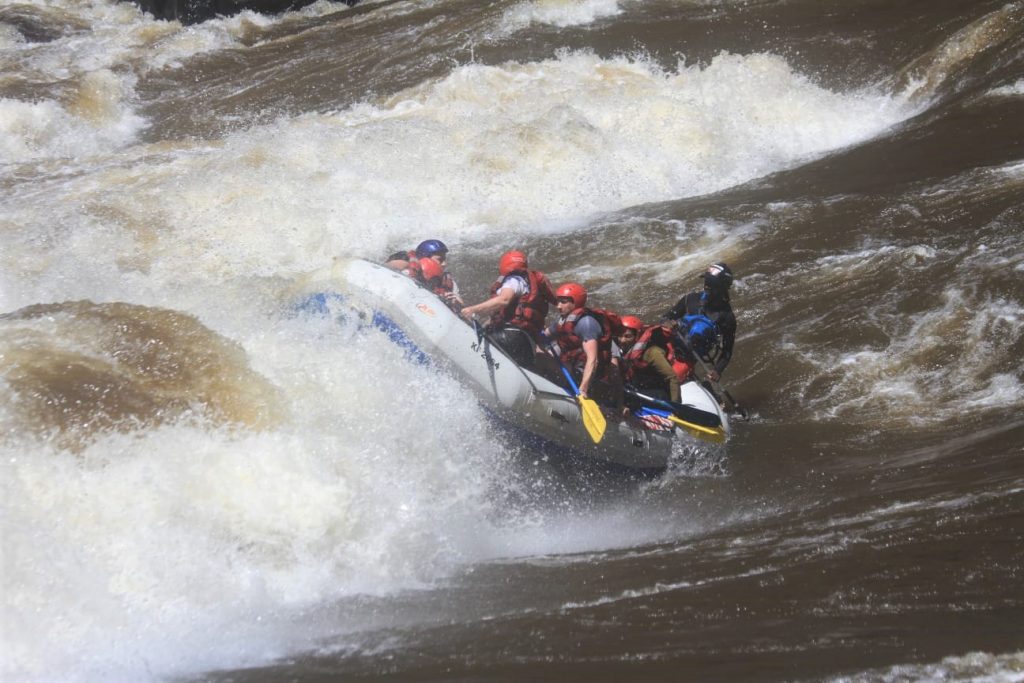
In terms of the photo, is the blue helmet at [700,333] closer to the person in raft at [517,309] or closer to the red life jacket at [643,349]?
the red life jacket at [643,349]

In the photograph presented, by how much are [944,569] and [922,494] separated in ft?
3.01

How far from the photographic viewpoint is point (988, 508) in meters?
4.96

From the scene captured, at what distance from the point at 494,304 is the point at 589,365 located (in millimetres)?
742

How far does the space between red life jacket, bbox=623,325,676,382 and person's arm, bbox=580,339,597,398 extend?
2.57 feet

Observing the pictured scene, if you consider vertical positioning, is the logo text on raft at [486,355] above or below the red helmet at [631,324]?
above

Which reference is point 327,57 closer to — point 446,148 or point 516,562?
point 446,148

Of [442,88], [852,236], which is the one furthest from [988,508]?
[442,88]

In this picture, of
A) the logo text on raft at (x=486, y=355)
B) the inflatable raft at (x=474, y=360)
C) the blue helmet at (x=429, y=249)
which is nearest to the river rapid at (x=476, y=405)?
the inflatable raft at (x=474, y=360)

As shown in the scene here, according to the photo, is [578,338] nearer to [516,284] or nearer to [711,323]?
[516,284]

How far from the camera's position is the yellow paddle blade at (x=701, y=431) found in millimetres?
6926

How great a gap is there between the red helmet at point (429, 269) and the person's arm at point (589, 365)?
4.53 feet

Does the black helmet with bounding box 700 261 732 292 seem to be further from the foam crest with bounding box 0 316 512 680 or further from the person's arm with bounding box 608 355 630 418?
the foam crest with bounding box 0 316 512 680

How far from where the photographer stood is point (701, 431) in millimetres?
6926

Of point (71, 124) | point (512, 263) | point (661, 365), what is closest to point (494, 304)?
point (512, 263)
